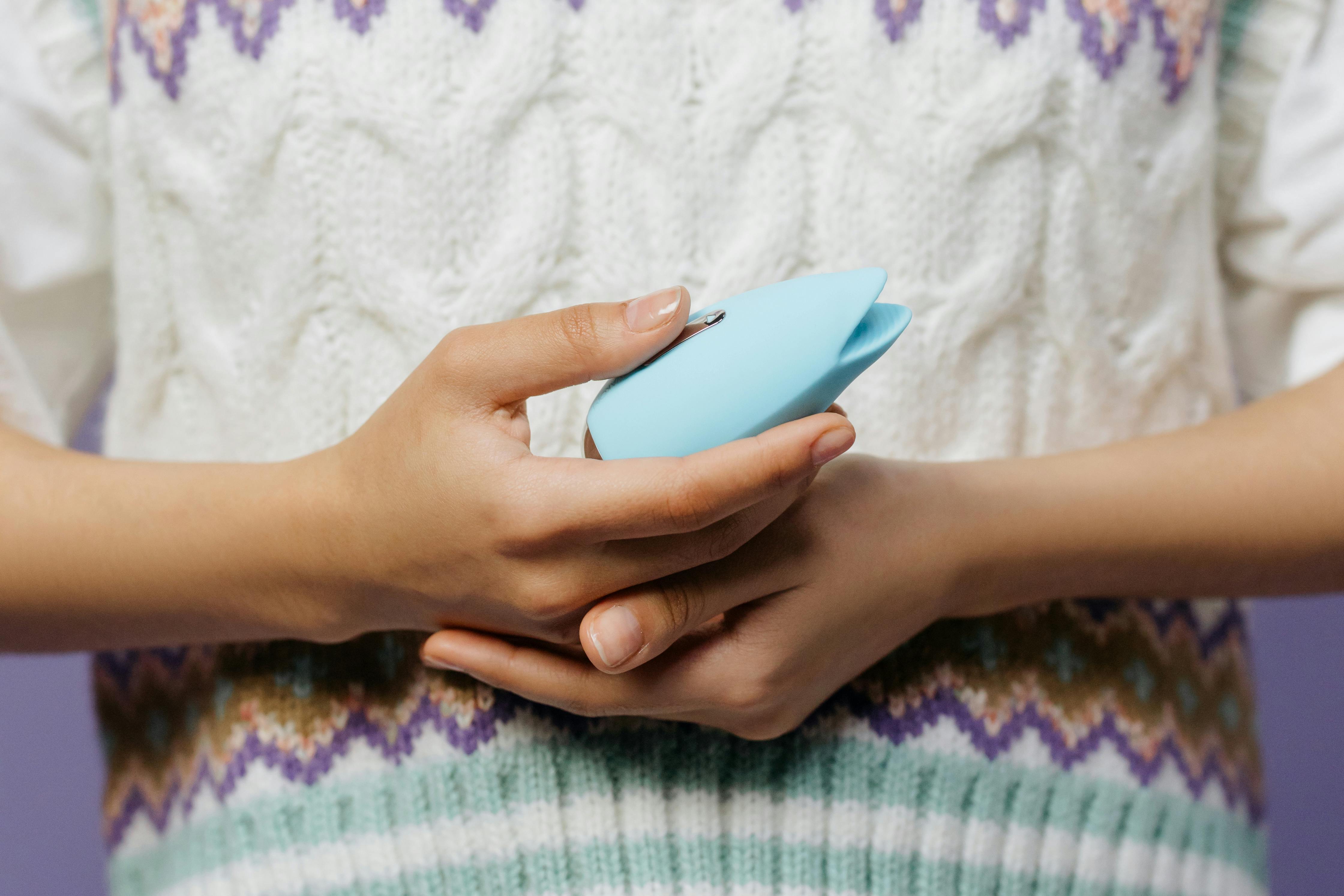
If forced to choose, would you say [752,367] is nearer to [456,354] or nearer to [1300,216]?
[456,354]

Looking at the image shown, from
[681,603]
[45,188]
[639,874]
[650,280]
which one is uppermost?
[45,188]

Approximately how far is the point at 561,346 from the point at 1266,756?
1203 millimetres

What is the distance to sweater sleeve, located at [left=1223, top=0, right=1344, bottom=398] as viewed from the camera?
23.0 inches

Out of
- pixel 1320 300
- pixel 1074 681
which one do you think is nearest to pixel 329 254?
pixel 1074 681

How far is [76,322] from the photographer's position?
653 mm

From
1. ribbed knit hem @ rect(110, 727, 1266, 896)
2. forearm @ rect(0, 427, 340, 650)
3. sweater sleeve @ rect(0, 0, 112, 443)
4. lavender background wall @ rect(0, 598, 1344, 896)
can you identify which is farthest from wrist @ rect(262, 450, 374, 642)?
lavender background wall @ rect(0, 598, 1344, 896)

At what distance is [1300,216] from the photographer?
59 cm

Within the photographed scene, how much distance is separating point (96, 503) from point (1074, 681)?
52 cm

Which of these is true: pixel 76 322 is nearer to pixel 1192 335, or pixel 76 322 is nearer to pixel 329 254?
pixel 329 254

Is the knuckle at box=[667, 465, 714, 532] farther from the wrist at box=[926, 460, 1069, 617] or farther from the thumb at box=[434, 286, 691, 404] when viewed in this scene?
the wrist at box=[926, 460, 1069, 617]

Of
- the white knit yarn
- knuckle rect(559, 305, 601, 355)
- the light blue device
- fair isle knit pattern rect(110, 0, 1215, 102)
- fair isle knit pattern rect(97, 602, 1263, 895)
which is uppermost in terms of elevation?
fair isle knit pattern rect(110, 0, 1215, 102)

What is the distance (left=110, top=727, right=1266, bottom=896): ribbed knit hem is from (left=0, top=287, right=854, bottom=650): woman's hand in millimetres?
103

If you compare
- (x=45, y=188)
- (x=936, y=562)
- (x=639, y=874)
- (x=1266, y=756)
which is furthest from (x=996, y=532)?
(x=1266, y=756)

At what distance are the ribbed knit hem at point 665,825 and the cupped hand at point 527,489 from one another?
0.12 metres
